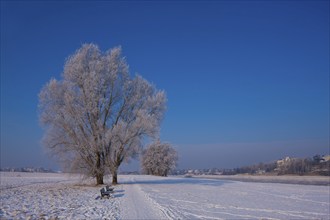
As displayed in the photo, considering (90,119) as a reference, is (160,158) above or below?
below

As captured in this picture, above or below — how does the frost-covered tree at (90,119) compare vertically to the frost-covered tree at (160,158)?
above

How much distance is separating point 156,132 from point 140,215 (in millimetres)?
17210

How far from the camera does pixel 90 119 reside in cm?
2819

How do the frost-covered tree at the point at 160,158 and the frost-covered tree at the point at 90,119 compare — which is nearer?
the frost-covered tree at the point at 90,119

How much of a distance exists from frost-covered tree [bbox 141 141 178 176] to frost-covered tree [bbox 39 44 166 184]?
4531cm

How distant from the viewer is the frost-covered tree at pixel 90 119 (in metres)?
27.5

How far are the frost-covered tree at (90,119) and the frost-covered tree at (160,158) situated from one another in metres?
45.3

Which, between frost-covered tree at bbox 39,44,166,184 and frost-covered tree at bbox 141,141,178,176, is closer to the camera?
frost-covered tree at bbox 39,44,166,184

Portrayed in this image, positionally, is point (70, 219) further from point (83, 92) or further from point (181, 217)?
point (83, 92)

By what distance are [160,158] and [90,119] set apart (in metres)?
A: 49.2

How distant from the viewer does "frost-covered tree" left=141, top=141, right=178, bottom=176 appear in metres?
74.9

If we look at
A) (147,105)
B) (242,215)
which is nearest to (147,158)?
(147,105)

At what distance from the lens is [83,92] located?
28156 millimetres

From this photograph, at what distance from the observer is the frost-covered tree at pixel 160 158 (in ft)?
246
